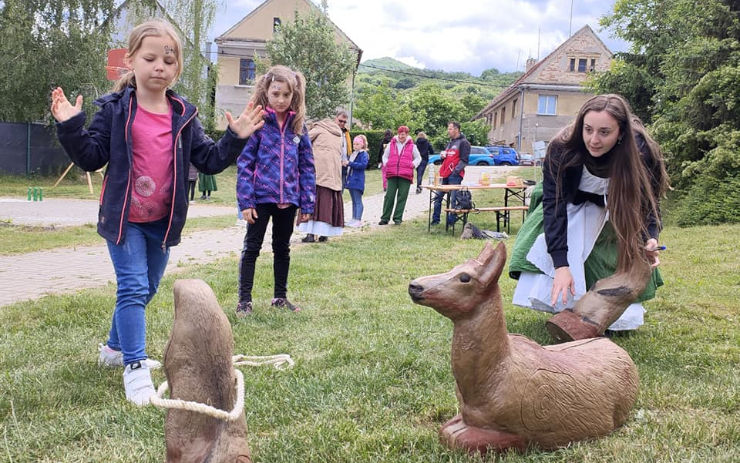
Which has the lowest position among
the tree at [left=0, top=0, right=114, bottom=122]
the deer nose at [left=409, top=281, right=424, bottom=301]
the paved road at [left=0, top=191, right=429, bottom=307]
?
the paved road at [left=0, top=191, right=429, bottom=307]

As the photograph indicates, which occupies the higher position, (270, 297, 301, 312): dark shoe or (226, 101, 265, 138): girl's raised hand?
(226, 101, 265, 138): girl's raised hand

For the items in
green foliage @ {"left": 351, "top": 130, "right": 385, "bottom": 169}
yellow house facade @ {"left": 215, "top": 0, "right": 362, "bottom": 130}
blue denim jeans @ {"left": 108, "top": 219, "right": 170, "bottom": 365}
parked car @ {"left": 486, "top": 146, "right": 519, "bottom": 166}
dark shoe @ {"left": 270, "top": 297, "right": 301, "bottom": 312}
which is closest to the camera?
blue denim jeans @ {"left": 108, "top": 219, "right": 170, "bottom": 365}

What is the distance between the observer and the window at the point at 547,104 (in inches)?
1645

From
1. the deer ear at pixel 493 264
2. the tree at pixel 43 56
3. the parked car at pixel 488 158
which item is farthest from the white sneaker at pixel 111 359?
the parked car at pixel 488 158

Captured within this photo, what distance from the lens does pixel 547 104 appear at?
138ft

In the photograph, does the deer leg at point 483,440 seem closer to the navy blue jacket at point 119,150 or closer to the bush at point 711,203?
the navy blue jacket at point 119,150

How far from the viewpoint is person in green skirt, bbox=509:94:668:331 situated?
322 cm

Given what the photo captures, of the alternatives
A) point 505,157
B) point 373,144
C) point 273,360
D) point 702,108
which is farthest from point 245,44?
point 273,360

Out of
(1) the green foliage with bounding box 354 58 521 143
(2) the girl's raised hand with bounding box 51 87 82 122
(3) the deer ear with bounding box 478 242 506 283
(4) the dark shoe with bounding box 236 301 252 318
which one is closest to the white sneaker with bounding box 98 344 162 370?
(4) the dark shoe with bounding box 236 301 252 318

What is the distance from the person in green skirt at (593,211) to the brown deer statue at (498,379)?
0.74m

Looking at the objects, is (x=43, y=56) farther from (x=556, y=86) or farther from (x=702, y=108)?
(x=556, y=86)

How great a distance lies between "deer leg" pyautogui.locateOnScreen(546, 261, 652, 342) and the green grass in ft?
1.25

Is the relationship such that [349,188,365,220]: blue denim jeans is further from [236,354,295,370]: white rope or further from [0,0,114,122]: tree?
[0,0,114,122]: tree

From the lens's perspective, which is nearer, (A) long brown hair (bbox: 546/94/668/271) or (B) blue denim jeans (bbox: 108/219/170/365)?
(B) blue denim jeans (bbox: 108/219/170/365)
